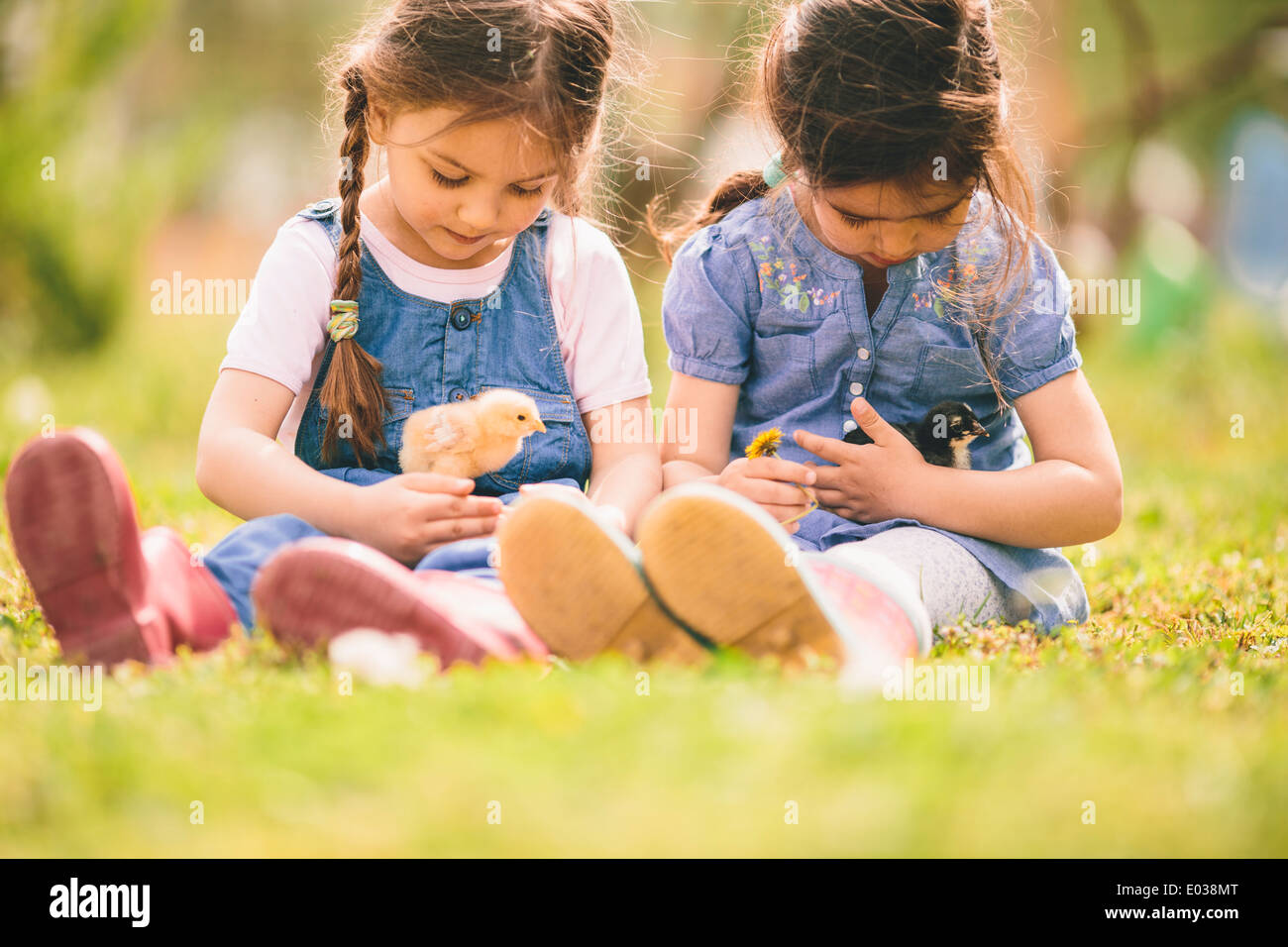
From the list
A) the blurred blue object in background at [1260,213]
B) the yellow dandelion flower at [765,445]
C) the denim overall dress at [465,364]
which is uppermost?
the blurred blue object in background at [1260,213]

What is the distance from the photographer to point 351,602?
74.1 inches

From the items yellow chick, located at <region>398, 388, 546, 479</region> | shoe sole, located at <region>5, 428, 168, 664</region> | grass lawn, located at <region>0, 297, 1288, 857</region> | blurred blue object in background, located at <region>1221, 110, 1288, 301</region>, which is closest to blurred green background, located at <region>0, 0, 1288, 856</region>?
grass lawn, located at <region>0, 297, 1288, 857</region>

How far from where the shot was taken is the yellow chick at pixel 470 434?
2.57 metres

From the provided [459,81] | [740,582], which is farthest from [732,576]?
[459,81]

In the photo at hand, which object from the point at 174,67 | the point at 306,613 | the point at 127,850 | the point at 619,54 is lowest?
the point at 127,850

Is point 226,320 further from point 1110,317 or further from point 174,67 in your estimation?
point 174,67

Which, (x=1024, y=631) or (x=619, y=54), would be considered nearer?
(x=1024, y=631)

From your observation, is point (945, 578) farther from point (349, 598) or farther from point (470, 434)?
point (349, 598)

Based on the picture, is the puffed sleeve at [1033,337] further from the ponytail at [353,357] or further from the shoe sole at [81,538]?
the shoe sole at [81,538]

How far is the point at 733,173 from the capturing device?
3135mm

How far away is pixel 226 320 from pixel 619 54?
22.5 ft

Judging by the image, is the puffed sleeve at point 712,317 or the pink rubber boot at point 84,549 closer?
the pink rubber boot at point 84,549

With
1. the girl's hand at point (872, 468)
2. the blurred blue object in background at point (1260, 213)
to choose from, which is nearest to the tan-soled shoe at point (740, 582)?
the girl's hand at point (872, 468)

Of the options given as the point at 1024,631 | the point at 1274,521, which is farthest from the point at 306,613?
the point at 1274,521
